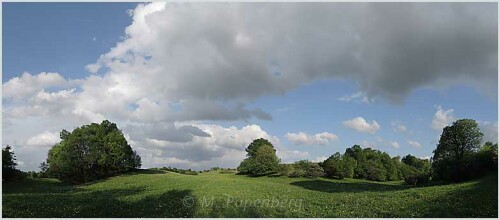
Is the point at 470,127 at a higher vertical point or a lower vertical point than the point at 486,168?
higher

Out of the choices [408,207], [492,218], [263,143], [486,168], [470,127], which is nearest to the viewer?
[492,218]

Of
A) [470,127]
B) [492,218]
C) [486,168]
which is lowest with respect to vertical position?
[492,218]

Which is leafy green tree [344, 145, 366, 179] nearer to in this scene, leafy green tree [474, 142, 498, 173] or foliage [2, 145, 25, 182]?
leafy green tree [474, 142, 498, 173]

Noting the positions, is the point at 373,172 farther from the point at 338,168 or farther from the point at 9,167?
the point at 9,167

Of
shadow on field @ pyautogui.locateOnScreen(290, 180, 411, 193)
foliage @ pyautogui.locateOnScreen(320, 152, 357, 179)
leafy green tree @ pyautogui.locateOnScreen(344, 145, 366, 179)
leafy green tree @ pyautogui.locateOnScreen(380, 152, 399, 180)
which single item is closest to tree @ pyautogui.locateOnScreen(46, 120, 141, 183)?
shadow on field @ pyautogui.locateOnScreen(290, 180, 411, 193)

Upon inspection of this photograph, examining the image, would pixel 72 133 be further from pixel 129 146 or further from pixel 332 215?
pixel 332 215

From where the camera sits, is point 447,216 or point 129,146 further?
point 129,146

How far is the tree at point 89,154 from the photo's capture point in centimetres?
6519

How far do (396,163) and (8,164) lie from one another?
9142 centimetres

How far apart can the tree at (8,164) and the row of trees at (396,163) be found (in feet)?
168

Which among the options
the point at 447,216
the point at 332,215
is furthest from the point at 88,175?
the point at 447,216

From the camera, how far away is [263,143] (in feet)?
338

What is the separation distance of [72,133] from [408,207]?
59829 mm

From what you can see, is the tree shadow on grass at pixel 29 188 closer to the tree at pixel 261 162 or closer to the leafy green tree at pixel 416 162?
the tree at pixel 261 162
